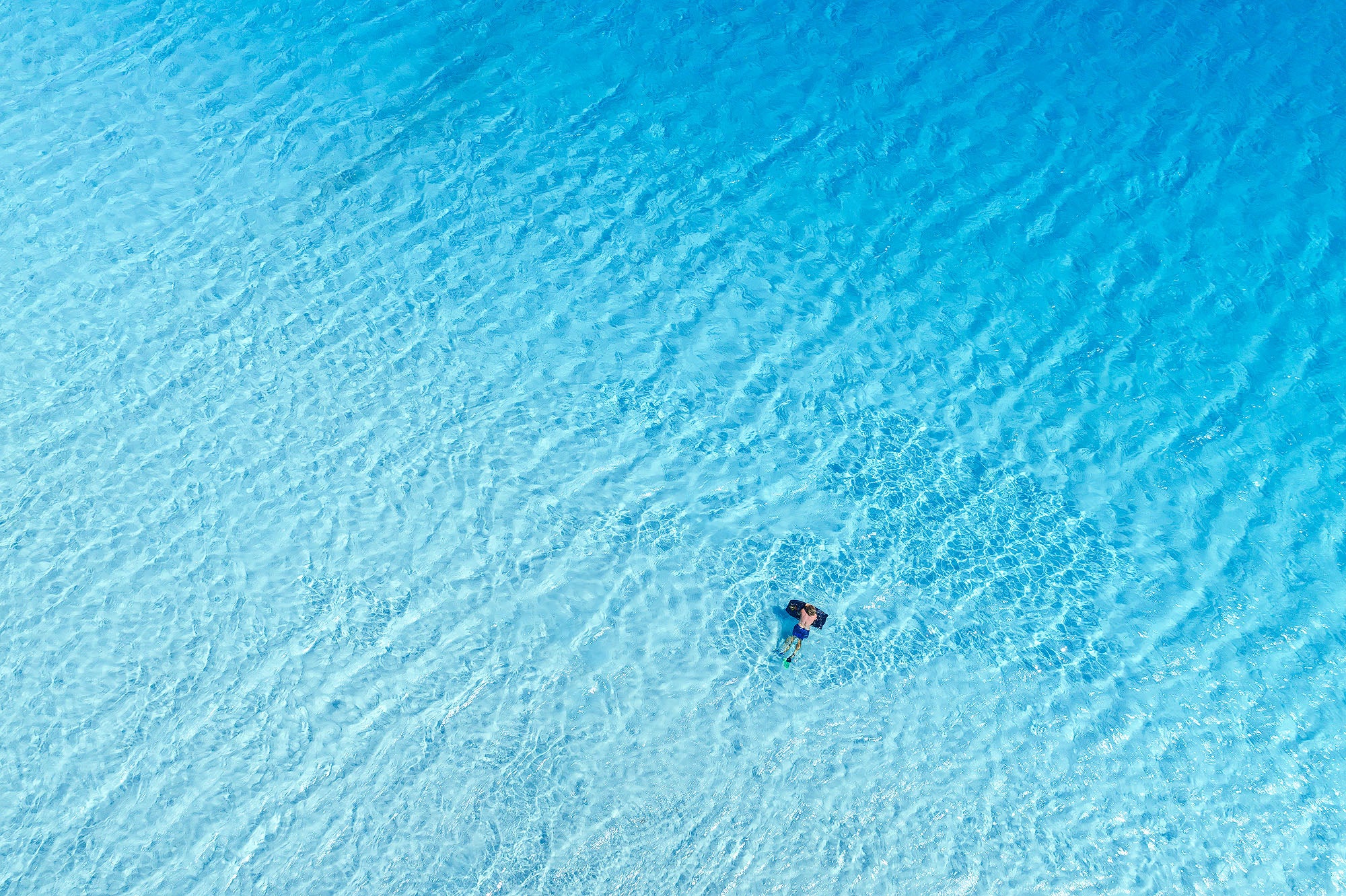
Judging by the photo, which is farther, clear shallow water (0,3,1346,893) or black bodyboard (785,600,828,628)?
black bodyboard (785,600,828,628)

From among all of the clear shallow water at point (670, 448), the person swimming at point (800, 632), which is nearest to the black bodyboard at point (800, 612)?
the person swimming at point (800, 632)

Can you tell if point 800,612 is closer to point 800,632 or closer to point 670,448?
point 800,632

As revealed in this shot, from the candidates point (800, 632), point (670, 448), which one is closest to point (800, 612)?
point (800, 632)

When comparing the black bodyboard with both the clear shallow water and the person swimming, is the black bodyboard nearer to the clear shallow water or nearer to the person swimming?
the person swimming

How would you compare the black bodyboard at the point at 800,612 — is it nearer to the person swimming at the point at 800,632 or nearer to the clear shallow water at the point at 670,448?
the person swimming at the point at 800,632

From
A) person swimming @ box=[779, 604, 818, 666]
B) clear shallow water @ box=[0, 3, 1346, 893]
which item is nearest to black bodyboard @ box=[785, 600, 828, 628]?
person swimming @ box=[779, 604, 818, 666]
